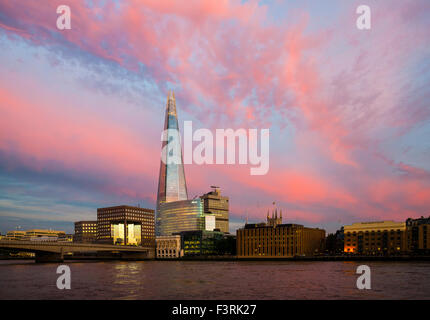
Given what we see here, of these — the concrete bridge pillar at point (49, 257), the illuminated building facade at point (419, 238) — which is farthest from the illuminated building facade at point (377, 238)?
the concrete bridge pillar at point (49, 257)

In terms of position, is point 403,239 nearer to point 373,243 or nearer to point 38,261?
point 373,243

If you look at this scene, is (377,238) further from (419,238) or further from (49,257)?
(49,257)

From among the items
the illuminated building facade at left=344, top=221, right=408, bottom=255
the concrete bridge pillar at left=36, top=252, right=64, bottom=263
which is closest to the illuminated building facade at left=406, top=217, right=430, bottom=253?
the illuminated building facade at left=344, top=221, right=408, bottom=255

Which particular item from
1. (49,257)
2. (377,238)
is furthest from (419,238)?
(49,257)

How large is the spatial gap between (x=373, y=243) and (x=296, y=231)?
33356 mm

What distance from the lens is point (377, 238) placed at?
181m

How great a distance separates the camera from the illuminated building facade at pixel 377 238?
17488 centimetres

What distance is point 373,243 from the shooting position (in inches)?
7141

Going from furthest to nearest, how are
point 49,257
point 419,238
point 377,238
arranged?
point 377,238 → point 419,238 → point 49,257

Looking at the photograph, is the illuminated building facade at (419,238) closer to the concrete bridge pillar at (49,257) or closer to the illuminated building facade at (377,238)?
the illuminated building facade at (377,238)

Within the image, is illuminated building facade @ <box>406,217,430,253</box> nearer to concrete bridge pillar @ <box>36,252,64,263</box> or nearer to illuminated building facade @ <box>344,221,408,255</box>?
illuminated building facade @ <box>344,221,408,255</box>
